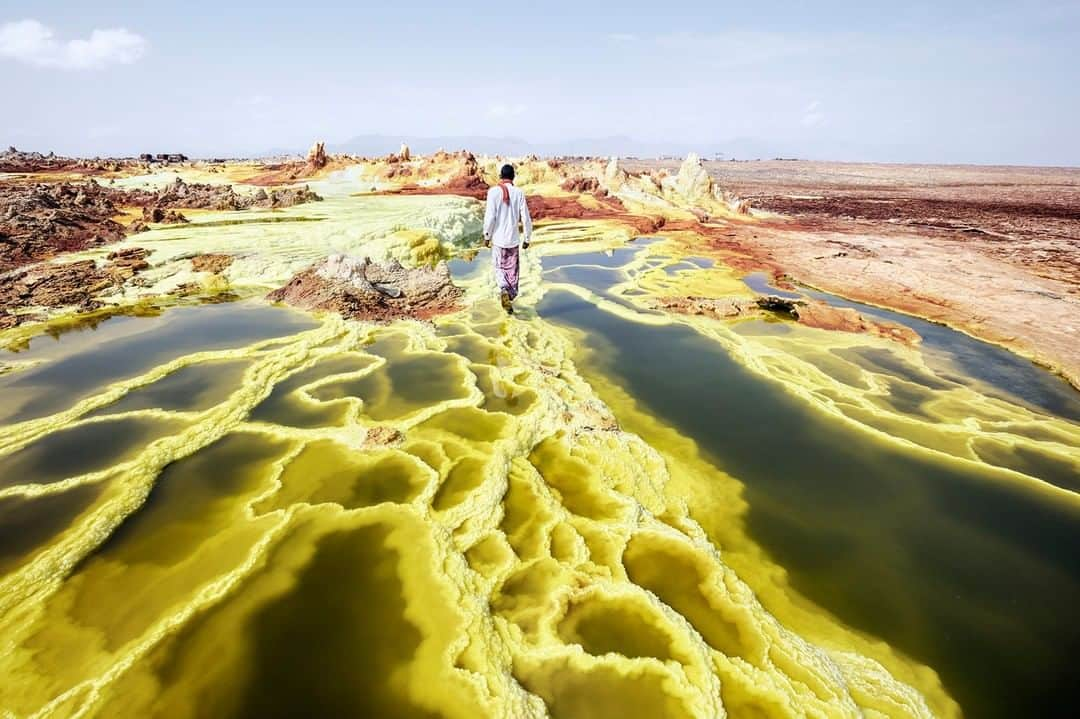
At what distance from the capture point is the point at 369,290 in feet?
39.1

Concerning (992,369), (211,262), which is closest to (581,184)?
(211,262)

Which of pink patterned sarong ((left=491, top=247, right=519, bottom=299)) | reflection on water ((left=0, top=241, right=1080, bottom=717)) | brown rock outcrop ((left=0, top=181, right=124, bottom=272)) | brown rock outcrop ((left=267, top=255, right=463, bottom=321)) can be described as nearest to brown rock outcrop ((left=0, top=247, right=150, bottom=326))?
brown rock outcrop ((left=0, top=181, right=124, bottom=272))

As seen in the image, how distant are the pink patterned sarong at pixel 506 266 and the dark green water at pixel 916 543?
4.81 m

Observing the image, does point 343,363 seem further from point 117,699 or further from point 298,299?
point 117,699

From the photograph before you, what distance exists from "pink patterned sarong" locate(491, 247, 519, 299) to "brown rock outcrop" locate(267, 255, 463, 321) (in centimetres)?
152

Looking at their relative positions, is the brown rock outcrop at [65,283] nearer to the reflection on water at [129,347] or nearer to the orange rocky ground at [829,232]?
the reflection on water at [129,347]

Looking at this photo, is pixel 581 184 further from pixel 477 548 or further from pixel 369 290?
pixel 477 548

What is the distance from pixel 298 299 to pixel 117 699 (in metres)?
9.96

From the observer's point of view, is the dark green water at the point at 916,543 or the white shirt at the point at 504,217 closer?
the dark green water at the point at 916,543

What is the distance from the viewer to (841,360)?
384 inches

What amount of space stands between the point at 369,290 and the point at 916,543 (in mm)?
11200

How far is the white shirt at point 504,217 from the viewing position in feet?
33.1

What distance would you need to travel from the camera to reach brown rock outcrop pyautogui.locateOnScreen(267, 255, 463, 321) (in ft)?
37.5

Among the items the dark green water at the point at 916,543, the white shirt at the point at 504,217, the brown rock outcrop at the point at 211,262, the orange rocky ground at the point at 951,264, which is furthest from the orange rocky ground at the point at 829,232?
the dark green water at the point at 916,543
